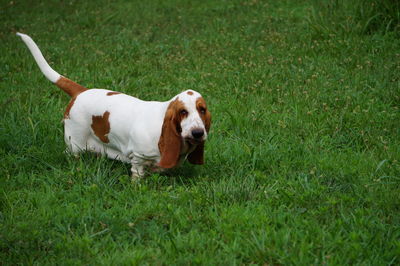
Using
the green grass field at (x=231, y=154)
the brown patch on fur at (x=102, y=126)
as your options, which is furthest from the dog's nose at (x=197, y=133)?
the brown patch on fur at (x=102, y=126)

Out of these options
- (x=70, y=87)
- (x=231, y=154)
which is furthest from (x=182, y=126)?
(x=70, y=87)

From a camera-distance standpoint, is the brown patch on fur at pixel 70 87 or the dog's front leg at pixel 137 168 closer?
the dog's front leg at pixel 137 168

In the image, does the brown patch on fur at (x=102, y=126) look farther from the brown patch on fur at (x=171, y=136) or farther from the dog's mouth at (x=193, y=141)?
the dog's mouth at (x=193, y=141)

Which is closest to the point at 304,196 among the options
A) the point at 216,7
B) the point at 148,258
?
the point at 148,258

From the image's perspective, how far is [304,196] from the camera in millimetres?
3672

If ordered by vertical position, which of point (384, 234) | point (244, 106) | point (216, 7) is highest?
point (216, 7)

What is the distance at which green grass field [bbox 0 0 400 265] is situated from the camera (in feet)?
10.4

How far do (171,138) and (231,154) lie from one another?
796 mm

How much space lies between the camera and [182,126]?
3.77m

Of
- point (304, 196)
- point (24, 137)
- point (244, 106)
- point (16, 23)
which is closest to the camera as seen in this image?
point (304, 196)

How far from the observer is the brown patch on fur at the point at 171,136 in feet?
12.5

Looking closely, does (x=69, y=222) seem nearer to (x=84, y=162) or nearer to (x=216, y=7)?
(x=84, y=162)

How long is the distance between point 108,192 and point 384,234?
1911 mm

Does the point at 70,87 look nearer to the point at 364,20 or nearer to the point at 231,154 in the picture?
the point at 231,154
